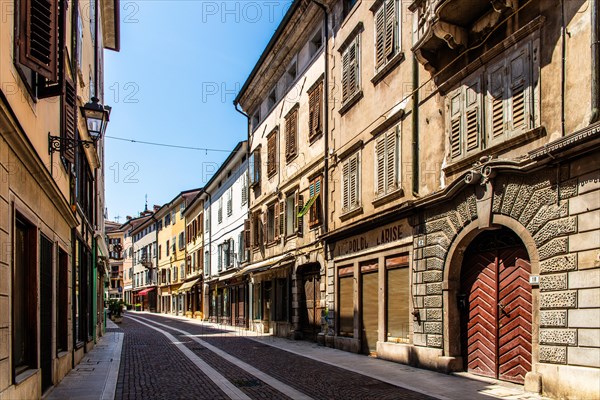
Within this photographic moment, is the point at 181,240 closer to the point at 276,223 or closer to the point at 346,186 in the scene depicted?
the point at 276,223

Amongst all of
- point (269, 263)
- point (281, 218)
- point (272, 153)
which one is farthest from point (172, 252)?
point (281, 218)

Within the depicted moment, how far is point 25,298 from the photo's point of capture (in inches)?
315

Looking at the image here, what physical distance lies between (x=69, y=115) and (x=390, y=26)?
27.4 ft

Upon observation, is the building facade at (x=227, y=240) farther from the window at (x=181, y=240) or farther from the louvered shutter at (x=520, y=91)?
the louvered shutter at (x=520, y=91)

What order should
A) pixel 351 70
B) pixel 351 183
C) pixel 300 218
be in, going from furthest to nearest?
pixel 300 218 < pixel 351 70 < pixel 351 183

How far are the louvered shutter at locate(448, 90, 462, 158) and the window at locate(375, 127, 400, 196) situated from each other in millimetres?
2436

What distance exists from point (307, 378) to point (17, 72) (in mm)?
7830

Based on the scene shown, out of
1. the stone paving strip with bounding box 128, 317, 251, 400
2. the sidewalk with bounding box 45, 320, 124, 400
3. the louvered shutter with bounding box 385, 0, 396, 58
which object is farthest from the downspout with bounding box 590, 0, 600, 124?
the sidewalk with bounding box 45, 320, 124, 400

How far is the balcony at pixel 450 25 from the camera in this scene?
10.8 meters

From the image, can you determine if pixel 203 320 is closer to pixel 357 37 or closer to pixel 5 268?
pixel 357 37

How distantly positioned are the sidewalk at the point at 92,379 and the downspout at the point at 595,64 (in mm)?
8791

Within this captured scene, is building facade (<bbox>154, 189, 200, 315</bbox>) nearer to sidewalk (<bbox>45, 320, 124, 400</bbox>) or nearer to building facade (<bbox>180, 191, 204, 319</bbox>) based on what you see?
building facade (<bbox>180, 191, 204, 319</bbox>)

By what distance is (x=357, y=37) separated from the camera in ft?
56.5

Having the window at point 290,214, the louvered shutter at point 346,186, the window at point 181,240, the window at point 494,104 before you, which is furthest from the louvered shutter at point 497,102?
the window at point 181,240
